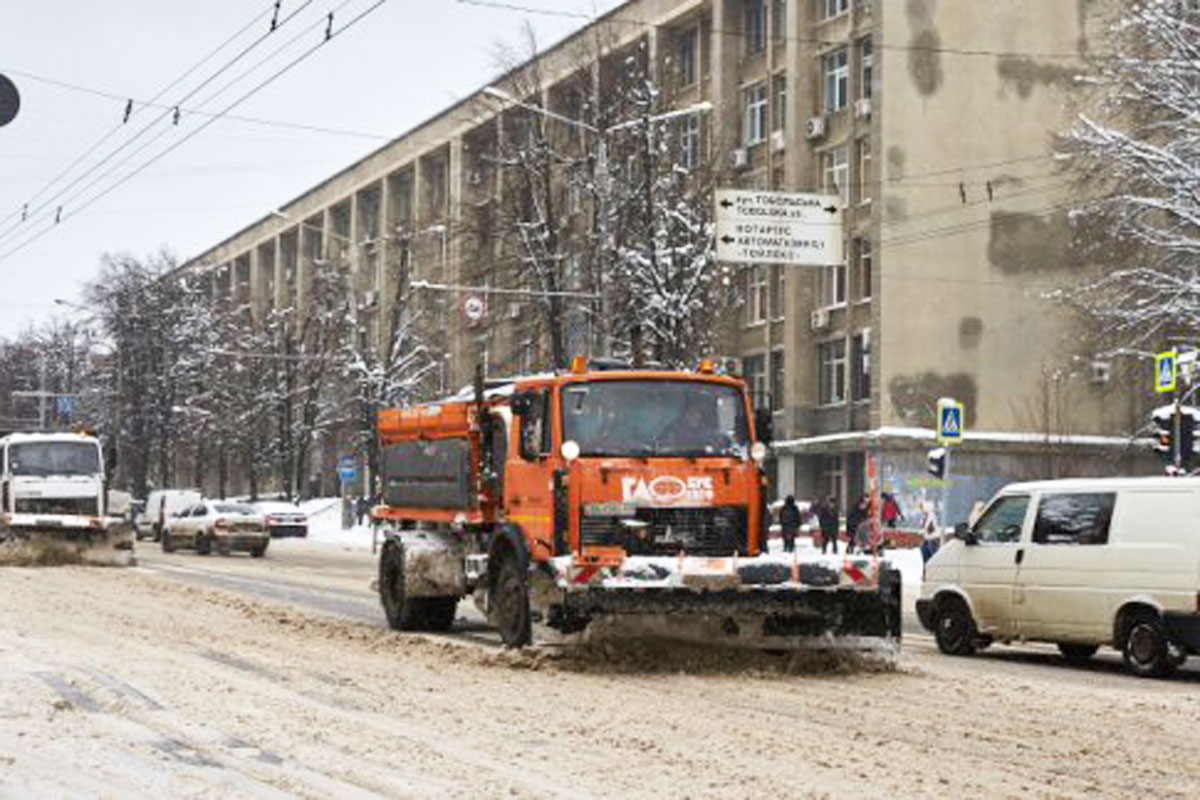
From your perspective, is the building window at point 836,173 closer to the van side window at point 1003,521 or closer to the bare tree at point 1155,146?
the bare tree at point 1155,146

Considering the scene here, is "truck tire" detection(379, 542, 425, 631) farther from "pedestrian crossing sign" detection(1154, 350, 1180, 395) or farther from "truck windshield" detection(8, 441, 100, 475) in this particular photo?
"truck windshield" detection(8, 441, 100, 475)

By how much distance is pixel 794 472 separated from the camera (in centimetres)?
5738

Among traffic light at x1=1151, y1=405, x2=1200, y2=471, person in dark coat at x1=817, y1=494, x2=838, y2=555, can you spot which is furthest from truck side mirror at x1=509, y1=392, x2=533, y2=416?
person in dark coat at x1=817, y1=494, x2=838, y2=555

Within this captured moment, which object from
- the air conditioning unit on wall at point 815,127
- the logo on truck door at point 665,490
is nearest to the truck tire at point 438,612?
the logo on truck door at point 665,490

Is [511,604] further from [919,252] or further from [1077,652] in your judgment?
[919,252]

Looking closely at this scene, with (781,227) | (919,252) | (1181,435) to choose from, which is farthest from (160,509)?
(1181,435)

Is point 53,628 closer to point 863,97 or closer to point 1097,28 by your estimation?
point 863,97

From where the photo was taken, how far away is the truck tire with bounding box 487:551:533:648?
53.1ft

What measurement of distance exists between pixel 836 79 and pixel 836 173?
284cm

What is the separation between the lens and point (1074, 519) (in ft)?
56.2

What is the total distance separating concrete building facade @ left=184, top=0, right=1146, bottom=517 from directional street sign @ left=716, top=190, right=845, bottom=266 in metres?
18.4

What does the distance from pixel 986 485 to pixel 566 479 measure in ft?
131

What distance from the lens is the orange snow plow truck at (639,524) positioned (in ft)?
49.1

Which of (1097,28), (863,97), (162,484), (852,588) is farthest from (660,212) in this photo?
(162,484)
